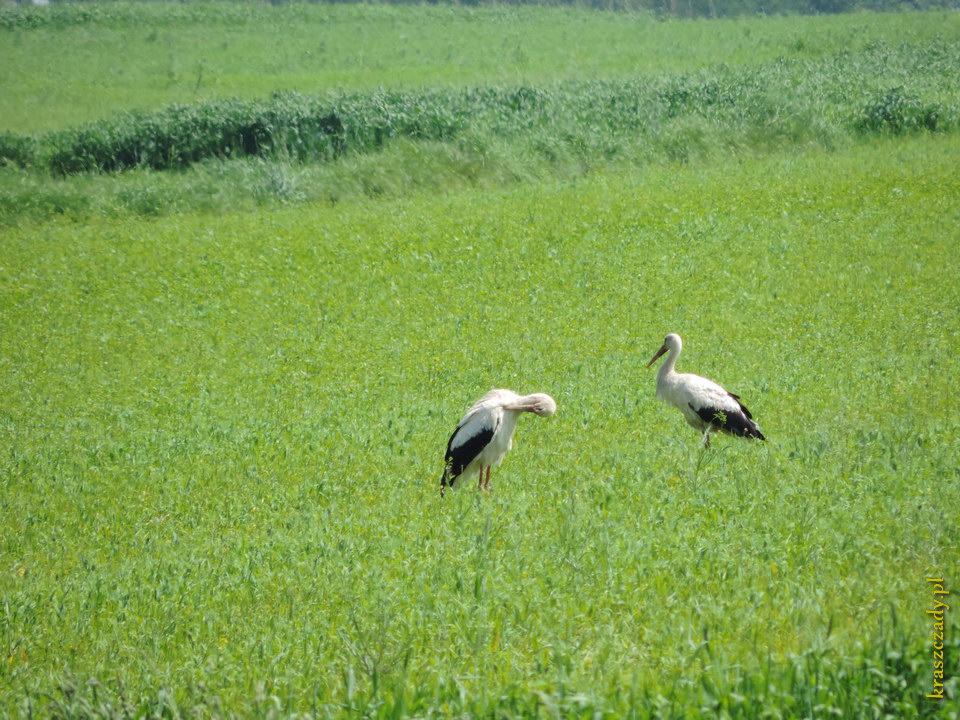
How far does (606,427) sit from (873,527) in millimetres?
3802

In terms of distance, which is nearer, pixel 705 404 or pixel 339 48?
pixel 705 404

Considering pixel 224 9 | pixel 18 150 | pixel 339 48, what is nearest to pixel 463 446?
pixel 18 150

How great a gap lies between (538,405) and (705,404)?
1956 millimetres

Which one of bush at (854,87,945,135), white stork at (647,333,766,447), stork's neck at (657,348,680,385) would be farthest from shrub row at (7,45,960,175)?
white stork at (647,333,766,447)

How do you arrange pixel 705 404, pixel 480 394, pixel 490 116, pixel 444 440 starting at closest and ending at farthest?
pixel 705 404 < pixel 444 440 < pixel 480 394 < pixel 490 116

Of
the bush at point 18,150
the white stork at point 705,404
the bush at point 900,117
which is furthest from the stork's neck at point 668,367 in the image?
the bush at point 18,150

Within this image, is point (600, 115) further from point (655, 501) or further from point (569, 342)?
point (655, 501)

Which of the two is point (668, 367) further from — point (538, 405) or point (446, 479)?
point (446, 479)

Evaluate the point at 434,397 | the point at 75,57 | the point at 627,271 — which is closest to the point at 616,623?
the point at 434,397

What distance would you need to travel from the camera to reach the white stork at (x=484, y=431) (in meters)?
8.88

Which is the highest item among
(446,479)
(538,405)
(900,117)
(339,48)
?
(900,117)

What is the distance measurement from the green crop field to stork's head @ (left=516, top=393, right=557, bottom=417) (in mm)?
615

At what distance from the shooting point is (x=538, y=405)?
8.91m

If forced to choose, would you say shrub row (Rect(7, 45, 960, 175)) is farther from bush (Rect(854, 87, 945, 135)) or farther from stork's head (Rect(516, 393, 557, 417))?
stork's head (Rect(516, 393, 557, 417))
